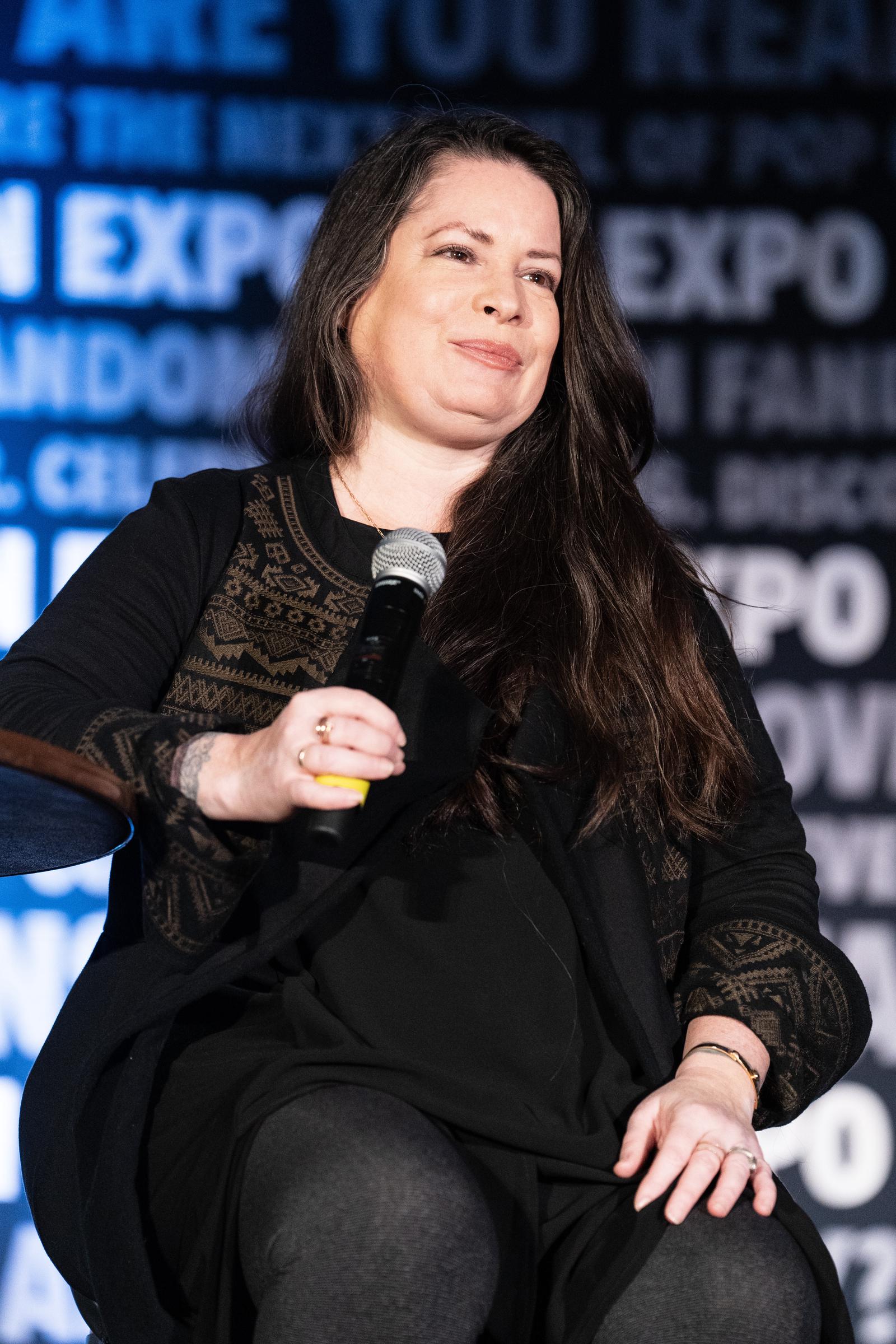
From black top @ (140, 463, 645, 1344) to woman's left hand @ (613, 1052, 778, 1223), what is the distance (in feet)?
0.11

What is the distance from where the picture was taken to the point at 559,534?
4.91 ft

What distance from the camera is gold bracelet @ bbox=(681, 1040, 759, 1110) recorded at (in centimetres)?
116

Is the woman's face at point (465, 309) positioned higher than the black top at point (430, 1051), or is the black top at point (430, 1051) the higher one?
the woman's face at point (465, 309)

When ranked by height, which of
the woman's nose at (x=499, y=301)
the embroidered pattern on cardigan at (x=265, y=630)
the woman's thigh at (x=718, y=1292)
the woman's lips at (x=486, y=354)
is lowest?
the woman's thigh at (x=718, y=1292)

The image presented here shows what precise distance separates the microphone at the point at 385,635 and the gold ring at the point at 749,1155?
1.40 ft

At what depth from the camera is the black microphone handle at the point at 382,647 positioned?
83 cm

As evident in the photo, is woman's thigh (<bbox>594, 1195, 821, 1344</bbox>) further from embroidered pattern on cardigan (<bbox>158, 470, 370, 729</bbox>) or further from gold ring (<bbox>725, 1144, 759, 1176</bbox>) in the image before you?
embroidered pattern on cardigan (<bbox>158, 470, 370, 729</bbox>)

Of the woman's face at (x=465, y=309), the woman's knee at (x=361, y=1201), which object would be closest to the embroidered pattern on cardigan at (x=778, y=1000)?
the woman's knee at (x=361, y=1201)

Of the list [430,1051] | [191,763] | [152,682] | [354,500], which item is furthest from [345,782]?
[354,500]

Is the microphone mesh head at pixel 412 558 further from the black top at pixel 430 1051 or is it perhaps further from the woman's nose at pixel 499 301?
the woman's nose at pixel 499 301

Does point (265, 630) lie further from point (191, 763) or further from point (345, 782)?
point (345, 782)

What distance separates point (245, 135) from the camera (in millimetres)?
2434

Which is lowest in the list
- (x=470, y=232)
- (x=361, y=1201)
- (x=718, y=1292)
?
(x=718, y=1292)

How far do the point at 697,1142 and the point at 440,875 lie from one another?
31cm
